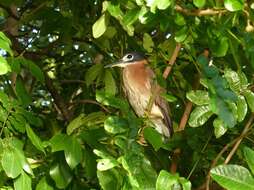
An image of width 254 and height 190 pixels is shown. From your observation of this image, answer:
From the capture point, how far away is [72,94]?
4254 mm

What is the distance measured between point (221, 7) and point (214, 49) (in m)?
Answer: 0.18

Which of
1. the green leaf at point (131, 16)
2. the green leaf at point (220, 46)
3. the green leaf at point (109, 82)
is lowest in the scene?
the green leaf at point (109, 82)

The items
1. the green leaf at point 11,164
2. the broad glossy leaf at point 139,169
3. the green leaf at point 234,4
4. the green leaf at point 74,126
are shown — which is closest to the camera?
the green leaf at point 234,4

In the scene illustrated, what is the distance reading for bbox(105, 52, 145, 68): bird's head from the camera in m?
4.06

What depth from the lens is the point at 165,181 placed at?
2010 mm

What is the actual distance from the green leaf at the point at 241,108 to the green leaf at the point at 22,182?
0.76 m

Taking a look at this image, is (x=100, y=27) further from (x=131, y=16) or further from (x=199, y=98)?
(x=199, y=98)

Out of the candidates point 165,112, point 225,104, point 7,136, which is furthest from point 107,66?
point 225,104

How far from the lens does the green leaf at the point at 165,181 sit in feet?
6.55

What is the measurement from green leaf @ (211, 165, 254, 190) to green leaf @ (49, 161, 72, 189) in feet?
2.32

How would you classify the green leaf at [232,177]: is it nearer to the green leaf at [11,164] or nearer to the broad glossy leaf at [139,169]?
the broad glossy leaf at [139,169]

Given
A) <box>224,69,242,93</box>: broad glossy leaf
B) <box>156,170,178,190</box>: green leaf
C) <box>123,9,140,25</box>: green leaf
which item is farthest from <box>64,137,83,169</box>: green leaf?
<box>224,69,242,93</box>: broad glossy leaf

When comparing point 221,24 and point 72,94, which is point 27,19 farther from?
point 221,24

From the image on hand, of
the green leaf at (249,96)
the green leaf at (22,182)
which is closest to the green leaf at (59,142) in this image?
the green leaf at (22,182)
